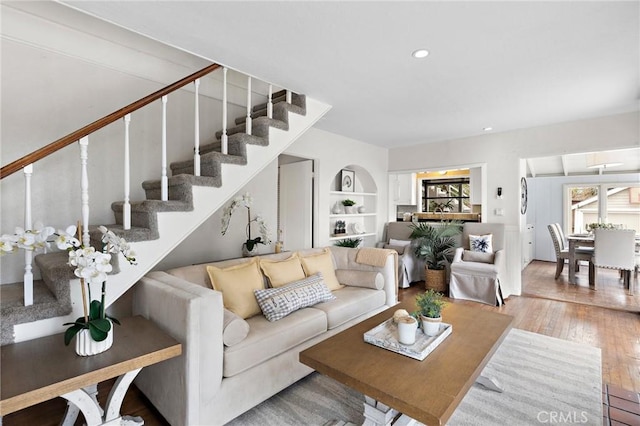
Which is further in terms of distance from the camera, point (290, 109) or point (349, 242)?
point (349, 242)

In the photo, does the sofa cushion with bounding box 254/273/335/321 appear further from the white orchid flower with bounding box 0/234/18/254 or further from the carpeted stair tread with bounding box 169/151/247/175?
the white orchid flower with bounding box 0/234/18/254

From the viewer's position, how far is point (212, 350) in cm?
176

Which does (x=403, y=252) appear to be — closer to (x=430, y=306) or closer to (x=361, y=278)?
(x=361, y=278)

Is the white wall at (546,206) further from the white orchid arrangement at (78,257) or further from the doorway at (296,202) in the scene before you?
the white orchid arrangement at (78,257)

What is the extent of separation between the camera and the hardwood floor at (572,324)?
2.00 metres

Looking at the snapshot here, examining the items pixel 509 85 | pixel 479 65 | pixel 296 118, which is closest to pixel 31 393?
pixel 296 118

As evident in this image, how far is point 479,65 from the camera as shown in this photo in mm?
2494

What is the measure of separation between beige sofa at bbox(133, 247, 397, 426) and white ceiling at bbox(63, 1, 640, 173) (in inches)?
67.3

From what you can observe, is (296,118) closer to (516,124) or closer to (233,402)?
(233,402)

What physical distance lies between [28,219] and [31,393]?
0.94 meters

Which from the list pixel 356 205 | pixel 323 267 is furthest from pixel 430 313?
pixel 356 205

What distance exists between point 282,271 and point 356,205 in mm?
3016

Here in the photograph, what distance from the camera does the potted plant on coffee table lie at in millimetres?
1931

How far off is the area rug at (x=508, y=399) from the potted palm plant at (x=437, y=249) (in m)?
2.23
